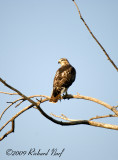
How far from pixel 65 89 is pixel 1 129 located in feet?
11.6

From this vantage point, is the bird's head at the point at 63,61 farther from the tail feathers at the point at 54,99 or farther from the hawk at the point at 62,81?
the tail feathers at the point at 54,99

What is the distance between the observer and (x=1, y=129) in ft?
16.4

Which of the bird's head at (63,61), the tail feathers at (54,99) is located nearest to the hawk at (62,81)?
the tail feathers at (54,99)

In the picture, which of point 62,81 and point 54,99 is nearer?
point 54,99

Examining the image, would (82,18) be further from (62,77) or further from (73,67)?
(73,67)

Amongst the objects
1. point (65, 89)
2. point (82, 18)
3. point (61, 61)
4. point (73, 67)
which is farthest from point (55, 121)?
point (61, 61)

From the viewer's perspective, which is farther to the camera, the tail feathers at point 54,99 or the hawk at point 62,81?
the hawk at point 62,81

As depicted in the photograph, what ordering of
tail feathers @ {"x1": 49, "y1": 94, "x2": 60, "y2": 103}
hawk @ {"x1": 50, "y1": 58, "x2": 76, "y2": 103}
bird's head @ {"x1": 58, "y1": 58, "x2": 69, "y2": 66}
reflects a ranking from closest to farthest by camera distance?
1. tail feathers @ {"x1": 49, "y1": 94, "x2": 60, "y2": 103}
2. hawk @ {"x1": 50, "y1": 58, "x2": 76, "y2": 103}
3. bird's head @ {"x1": 58, "y1": 58, "x2": 69, "y2": 66}

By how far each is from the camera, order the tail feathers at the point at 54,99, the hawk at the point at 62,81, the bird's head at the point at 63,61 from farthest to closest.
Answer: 1. the bird's head at the point at 63,61
2. the hawk at the point at 62,81
3. the tail feathers at the point at 54,99

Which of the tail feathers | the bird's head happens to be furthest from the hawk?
the bird's head

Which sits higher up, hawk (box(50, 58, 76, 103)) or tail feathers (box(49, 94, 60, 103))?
hawk (box(50, 58, 76, 103))

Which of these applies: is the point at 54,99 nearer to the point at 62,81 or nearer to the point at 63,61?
the point at 62,81

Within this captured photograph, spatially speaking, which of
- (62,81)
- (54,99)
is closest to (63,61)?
(62,81)

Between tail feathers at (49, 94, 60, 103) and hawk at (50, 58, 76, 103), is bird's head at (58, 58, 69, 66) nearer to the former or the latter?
hawk at (50, 58, 76, 103)
